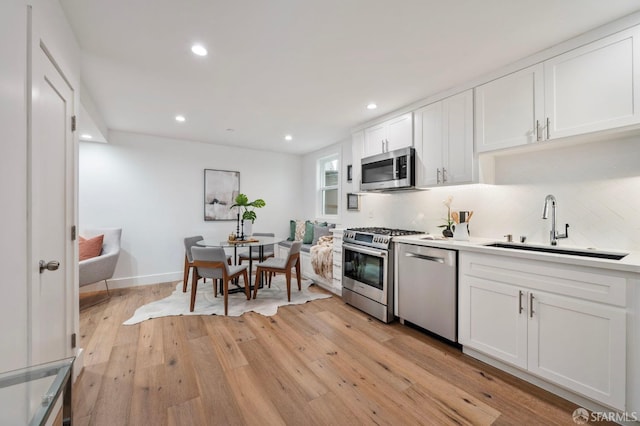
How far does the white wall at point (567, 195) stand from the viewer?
199cm

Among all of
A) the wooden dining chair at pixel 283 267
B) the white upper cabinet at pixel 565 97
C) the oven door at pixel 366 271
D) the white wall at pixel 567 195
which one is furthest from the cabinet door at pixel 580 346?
the wooden dining chair at pixel 283 267

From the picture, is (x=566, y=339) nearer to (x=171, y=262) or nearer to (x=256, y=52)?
(x=256, y=52)

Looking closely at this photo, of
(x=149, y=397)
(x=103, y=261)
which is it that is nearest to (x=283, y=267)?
(x=149, y=397)

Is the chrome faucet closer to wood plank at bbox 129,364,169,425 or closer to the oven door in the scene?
the oven door

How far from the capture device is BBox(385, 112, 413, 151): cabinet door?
10.5 feet

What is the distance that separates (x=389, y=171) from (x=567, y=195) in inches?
65.8

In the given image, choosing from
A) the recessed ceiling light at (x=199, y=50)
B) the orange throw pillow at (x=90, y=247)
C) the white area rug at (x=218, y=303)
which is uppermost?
the recessed ceiling light at (x=199, y=50)

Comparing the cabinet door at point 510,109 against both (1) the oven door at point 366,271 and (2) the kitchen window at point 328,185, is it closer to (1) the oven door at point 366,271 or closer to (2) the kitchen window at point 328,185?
(1) the oven door at point 366,271

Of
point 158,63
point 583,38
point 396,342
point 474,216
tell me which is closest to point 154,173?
point 158,63

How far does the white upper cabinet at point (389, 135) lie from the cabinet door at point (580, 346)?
207 centimetres

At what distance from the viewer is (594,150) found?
2129mm

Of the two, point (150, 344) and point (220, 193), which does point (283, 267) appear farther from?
point (220, 193)

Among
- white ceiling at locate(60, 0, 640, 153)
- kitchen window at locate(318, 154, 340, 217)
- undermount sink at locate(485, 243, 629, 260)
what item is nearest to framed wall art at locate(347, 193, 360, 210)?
kitchen window at locate(318, 154, 340, 217)

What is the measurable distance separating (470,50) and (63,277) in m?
3.38
